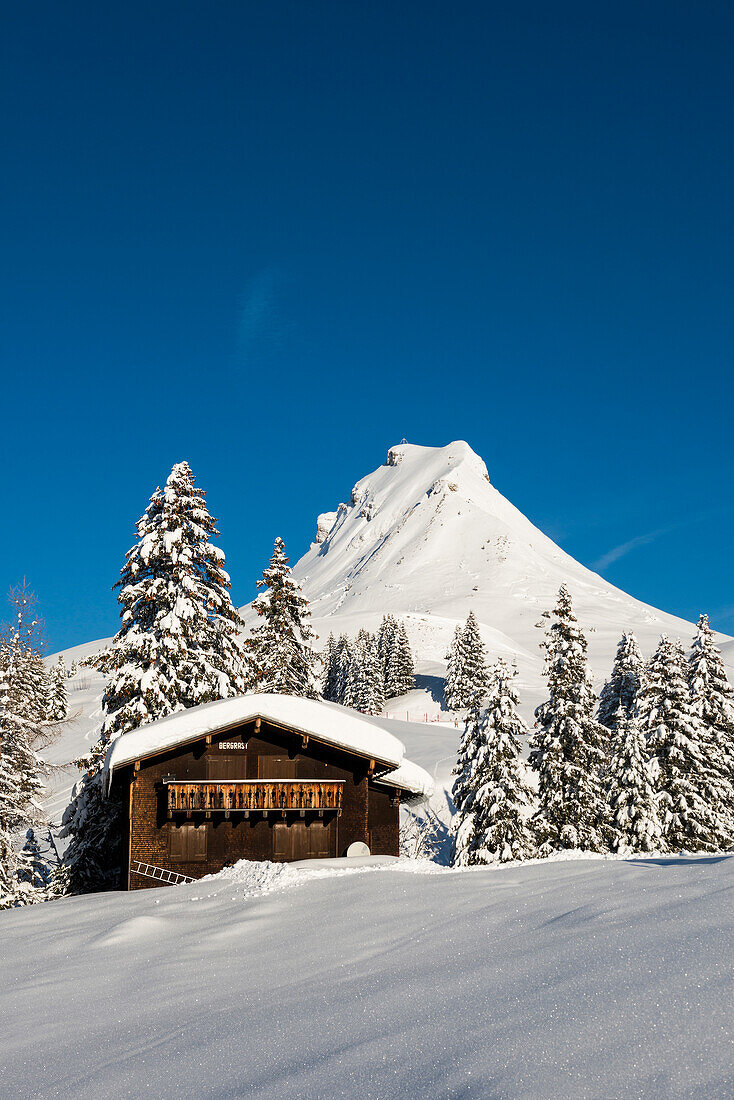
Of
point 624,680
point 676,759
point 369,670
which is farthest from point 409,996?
point 369,670

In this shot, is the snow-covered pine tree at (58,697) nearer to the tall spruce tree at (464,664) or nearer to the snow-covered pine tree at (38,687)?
the snow-covered pine tree at (38,687)

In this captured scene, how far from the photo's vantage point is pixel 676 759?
3123 centimetres

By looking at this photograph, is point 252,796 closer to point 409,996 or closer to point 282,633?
point 409,996

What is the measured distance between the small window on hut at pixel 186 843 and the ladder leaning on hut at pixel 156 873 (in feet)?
1.28

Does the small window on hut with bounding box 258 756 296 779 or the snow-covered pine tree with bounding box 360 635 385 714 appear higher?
the snow-covered pine tree with bounding box 360 635 385 714

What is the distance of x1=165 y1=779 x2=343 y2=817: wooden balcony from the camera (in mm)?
21203

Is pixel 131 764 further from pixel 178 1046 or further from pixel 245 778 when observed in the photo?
pixel 178 1046

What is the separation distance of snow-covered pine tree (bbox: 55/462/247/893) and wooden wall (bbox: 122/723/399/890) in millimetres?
3216

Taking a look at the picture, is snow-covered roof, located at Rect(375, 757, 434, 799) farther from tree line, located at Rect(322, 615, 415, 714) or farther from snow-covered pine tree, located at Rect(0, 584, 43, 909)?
tree line, located at Rect(322, 615, 415, 714)

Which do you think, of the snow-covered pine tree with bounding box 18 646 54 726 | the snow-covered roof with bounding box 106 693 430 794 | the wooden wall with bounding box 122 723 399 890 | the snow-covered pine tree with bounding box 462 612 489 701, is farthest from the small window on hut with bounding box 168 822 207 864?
the snow-covered pine tree with bounding box 462 612 489 701

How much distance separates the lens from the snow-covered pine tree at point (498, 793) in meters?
28.5

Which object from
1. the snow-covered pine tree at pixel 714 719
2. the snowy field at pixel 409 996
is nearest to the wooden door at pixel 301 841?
A: the snowy field at pixel 409 996

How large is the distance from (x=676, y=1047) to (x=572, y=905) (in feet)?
14.2

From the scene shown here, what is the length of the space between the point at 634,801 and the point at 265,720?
16.6 meters
